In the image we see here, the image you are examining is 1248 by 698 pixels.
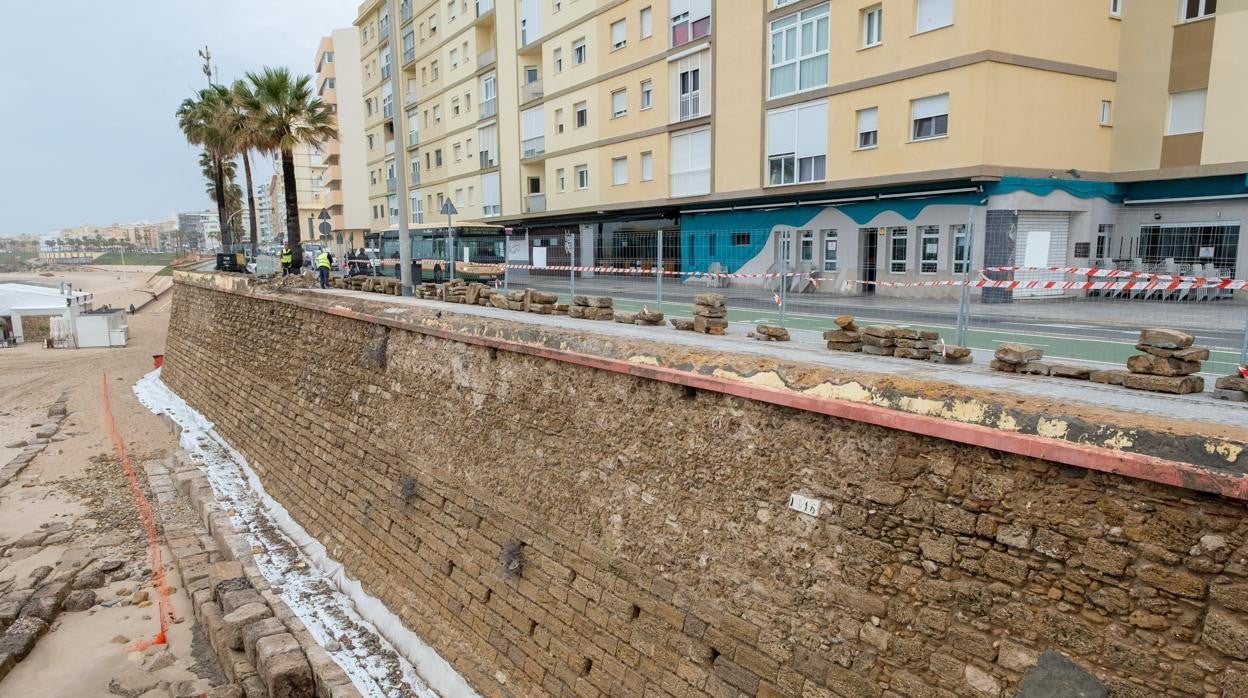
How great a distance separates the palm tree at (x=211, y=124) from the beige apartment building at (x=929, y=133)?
48.0 ft

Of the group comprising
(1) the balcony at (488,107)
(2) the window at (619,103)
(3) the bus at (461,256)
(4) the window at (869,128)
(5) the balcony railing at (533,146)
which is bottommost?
(3) the bus at (461,256)

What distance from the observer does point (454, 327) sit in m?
9.24

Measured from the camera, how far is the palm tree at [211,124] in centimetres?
2869

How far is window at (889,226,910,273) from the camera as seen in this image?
18.0 meters

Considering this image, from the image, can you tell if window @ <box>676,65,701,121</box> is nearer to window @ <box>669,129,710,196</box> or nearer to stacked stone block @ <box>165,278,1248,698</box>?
window @ <box>669,129,710,196</box>

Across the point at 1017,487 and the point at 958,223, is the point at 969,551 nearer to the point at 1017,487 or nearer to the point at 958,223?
the point at 1017,487

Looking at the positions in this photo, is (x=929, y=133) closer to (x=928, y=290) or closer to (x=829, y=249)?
(x=829, y=249)

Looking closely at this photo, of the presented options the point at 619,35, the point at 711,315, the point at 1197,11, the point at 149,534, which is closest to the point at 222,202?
the point at 619,35

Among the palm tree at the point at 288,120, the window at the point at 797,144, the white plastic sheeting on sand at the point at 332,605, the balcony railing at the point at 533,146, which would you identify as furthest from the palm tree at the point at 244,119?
the window at the point at 797,144

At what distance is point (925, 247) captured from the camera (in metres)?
17.6

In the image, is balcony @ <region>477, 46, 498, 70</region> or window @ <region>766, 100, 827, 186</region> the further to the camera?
balcony @ <region>477, 46, 498, 70</region>

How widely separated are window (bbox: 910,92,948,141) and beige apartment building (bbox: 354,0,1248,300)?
37mm

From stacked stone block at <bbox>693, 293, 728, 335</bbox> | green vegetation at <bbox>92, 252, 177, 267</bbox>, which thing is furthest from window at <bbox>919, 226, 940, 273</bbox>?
green vegetation at <bbox>92, 252, 177, 267</bbox>

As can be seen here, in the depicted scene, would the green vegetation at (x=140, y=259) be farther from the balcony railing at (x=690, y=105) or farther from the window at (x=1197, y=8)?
the window at (x=1197, y=8)
